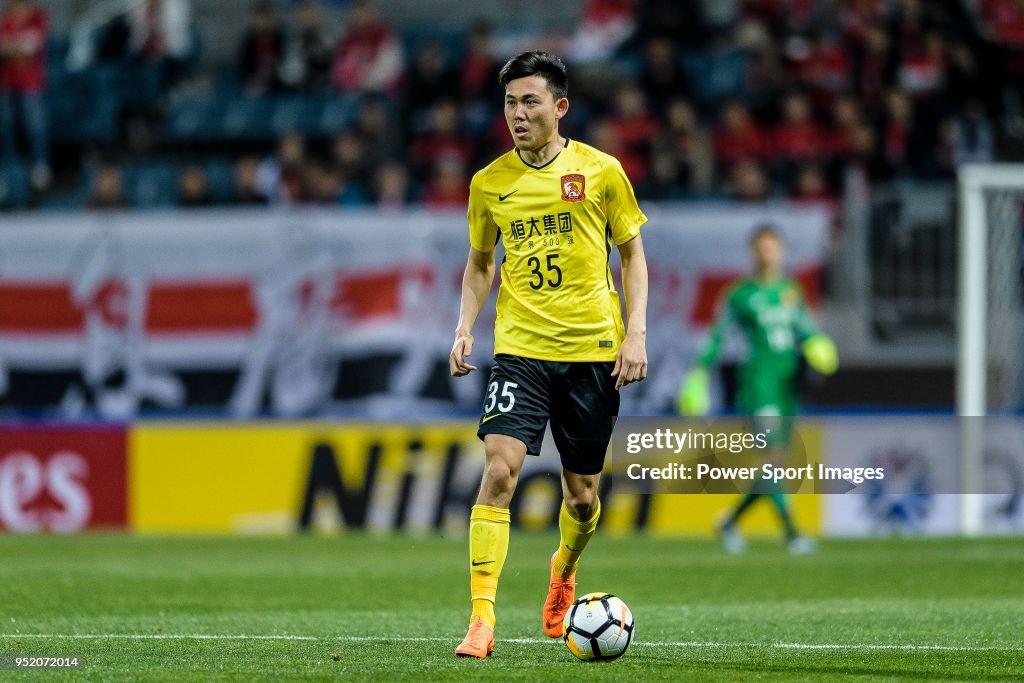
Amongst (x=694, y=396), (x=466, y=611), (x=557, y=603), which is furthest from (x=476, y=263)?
(x=694, y=396)

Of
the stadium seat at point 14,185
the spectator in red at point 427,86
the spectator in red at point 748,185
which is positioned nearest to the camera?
the spectator in red at point 748,185

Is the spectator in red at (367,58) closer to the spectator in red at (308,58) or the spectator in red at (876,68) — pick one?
the spectator in red at (308,58)

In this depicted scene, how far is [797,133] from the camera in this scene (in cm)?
1638

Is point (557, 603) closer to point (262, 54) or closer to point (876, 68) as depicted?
point (876, 68)

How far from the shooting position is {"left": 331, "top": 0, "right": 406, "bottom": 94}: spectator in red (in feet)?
59.5

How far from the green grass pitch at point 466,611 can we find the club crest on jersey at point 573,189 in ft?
5.64

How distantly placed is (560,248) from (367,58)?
38.8 feet

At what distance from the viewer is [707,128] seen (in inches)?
671

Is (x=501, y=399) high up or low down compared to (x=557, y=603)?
up

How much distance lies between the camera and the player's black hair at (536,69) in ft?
21.8

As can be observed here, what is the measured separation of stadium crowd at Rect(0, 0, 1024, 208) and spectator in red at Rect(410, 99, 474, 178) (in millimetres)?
21

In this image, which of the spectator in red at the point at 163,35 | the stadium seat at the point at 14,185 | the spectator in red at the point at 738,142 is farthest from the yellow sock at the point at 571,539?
the spectator in red at the point at 163,35

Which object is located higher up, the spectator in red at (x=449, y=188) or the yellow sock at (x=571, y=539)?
the spectator in red at (x=449, y=188)

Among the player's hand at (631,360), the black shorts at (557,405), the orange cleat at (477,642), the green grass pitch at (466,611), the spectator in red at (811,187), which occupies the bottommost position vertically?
the green grass pitch at (466,611)
